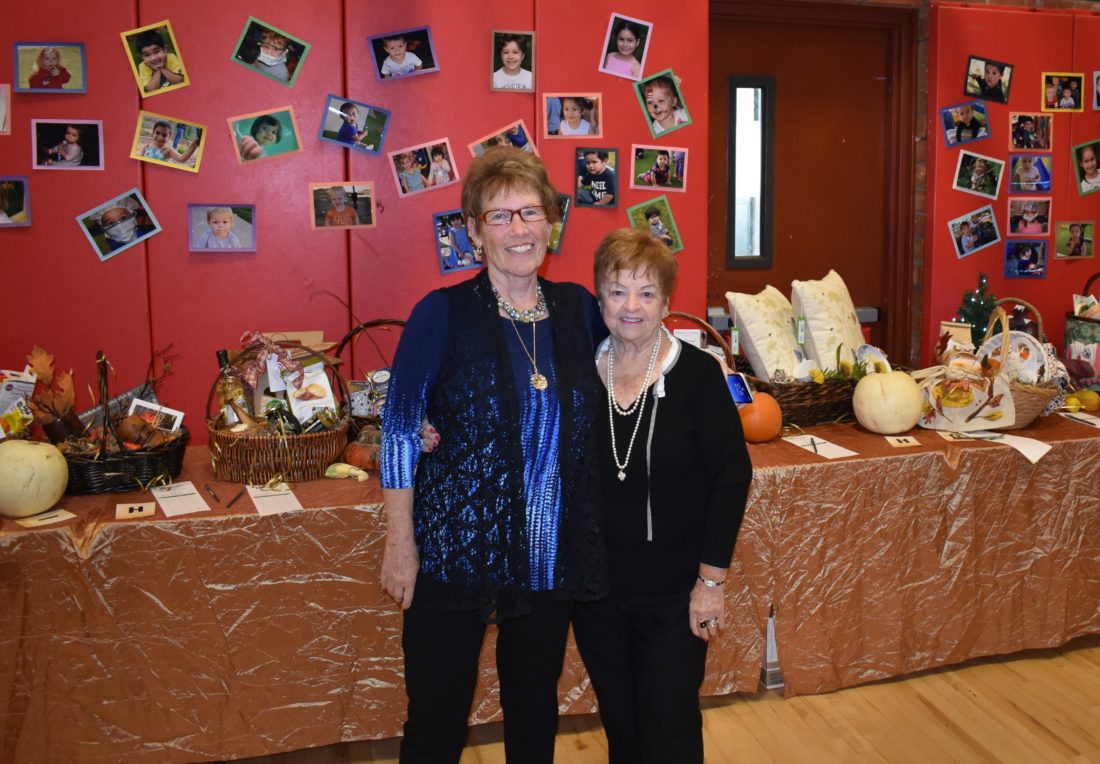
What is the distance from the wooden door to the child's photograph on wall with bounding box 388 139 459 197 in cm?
119

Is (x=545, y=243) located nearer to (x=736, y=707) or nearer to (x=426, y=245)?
(x=426, y=245)

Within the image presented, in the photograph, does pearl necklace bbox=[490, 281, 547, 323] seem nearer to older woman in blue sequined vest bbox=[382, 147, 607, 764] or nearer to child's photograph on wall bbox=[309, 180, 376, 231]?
older woman in blue sequined vest bbox=[382, 147, 607, 764]

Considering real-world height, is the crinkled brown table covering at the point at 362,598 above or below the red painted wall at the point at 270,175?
below

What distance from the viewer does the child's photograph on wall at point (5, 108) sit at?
248 cm

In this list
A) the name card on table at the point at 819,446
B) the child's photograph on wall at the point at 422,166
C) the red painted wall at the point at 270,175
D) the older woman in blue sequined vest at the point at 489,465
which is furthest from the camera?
the child's photograph on wall at the point at 422,166

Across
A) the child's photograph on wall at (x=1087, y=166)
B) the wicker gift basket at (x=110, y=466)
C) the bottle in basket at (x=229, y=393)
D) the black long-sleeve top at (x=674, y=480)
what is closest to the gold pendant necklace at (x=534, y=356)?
the black long-sleeve top at (x=674, y=480)

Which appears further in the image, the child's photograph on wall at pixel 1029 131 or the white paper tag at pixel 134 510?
the child's photograph on wall at pixel 1029 131

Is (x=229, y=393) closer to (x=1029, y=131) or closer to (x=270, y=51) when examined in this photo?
(x=270, y=51)

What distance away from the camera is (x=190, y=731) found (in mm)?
2061

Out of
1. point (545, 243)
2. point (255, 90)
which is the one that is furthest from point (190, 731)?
point (255, 90)

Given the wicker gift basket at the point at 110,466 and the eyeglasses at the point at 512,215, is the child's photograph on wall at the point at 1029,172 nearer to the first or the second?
the eyeglasses at the point at 512,215

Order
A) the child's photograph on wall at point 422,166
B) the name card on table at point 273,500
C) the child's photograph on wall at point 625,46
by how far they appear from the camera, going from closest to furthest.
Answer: the name card on table at point 273,500
the child's photograph on wall at point 422,166
the child's photograph on wall at point 625,46

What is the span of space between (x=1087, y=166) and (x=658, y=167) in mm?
1890

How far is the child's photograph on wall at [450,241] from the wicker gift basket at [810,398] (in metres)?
0.66
